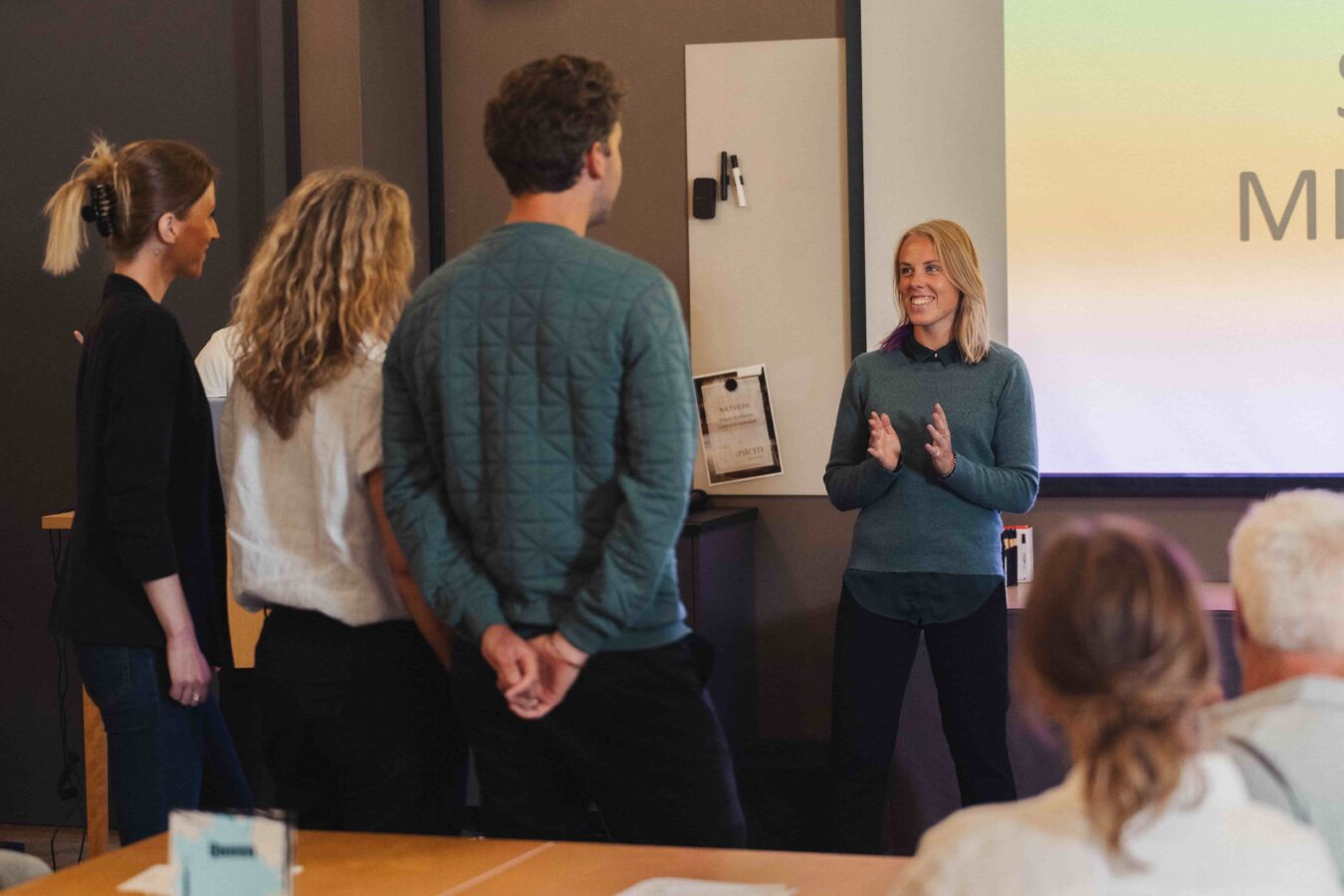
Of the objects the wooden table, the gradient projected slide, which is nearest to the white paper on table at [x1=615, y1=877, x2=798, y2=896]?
the wooden table

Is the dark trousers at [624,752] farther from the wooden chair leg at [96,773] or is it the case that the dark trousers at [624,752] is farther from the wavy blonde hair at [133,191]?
the wooden chair leg at [96,773]

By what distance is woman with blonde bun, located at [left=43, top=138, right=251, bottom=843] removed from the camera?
2.18 metres

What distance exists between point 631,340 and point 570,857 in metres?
0.64

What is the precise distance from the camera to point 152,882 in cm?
158

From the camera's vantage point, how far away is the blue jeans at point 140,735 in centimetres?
217

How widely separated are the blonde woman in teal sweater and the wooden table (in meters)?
1.48

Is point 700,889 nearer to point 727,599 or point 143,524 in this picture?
point 143,524

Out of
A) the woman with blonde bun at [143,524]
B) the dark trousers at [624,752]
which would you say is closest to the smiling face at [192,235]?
the woman with blonde bun at [143,524]

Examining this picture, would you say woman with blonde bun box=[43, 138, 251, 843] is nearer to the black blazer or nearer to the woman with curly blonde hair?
the black blazer

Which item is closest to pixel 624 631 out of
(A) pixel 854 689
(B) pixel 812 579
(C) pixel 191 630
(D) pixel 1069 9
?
(C) pixel 191 630

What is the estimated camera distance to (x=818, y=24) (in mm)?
4145

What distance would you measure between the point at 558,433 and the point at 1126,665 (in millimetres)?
986

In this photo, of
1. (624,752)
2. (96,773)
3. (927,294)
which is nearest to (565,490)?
(624,752)

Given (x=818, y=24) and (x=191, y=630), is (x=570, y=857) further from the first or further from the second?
(x=818, y=24)
